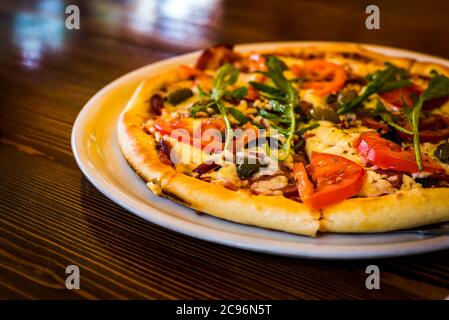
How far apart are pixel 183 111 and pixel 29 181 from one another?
2.79ft

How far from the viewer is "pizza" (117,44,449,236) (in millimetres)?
2016

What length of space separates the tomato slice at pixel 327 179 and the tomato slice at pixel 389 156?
0.42ft

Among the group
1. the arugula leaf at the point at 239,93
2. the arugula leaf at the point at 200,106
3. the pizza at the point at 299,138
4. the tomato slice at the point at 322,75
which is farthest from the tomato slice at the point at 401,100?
the arugula leaf at the point at 200,106

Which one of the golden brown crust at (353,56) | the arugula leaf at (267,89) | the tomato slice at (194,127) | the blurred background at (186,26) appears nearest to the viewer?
the tomato slice at (194,127)

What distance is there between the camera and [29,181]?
96.3 inches

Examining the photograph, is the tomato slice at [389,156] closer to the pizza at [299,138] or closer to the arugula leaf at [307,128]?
the pizza at [299,138]

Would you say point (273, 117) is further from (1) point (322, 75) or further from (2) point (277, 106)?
(1) point (322, 75)

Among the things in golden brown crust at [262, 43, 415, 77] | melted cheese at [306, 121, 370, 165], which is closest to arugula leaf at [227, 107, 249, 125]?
melted cheese at [306, 121, 370, 165]

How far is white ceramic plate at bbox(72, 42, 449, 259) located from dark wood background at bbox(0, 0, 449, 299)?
0.08 m

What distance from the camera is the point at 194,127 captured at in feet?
8.58

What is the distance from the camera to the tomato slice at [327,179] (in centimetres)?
203

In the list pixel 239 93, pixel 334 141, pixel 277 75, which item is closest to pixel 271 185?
pixel 334 141

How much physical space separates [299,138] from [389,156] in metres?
0.48
